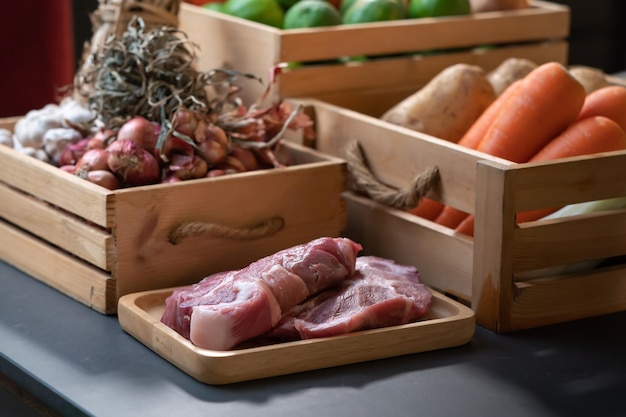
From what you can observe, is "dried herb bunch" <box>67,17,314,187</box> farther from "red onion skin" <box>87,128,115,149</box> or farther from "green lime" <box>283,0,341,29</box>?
"green lime" <box>283,0,341,29</box>

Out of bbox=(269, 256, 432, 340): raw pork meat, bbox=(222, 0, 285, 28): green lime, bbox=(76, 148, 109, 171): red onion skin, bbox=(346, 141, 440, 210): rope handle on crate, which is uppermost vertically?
bbox=(222, 0, 285, 28): green lime

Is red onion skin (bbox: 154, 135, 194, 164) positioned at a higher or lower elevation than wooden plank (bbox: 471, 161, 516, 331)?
higher

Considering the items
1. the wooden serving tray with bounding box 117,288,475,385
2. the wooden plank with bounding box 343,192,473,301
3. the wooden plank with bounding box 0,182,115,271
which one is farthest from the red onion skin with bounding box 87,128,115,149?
the wooden plank with bounding box 343,192,473,301

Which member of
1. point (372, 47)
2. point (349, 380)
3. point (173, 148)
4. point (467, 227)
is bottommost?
point (349, 380)

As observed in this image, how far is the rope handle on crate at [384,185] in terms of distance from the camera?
1.53 meters

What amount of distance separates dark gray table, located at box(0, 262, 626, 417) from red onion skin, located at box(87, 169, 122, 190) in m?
0.19

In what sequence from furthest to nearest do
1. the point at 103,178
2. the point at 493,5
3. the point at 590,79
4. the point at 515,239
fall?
the point at 493,5 < the point at 590,79 < the point at 103,178 < the point at 515,239

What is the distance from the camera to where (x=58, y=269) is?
5.02 ft

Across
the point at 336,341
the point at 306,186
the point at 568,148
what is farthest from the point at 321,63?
the point at 336,341

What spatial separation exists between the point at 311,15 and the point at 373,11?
5.4 inches

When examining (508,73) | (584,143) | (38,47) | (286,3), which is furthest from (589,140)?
(38,47)

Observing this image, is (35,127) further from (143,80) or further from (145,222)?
(145,222)

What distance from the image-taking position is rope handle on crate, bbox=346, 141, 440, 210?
1.53 metres

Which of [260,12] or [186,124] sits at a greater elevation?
[260,12]
